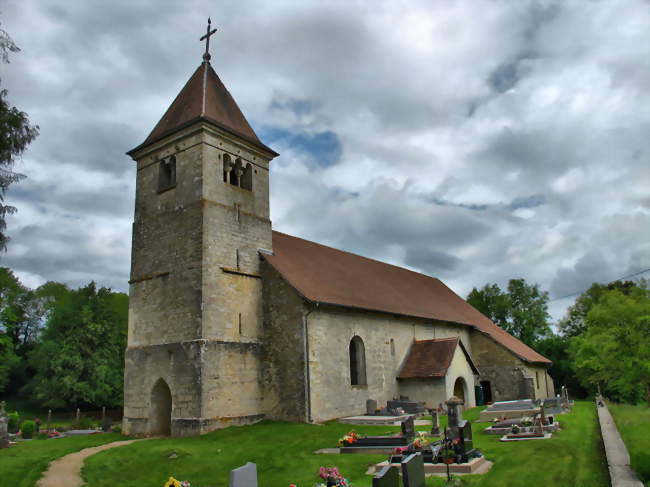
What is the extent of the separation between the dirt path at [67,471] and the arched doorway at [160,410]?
270 centimetres

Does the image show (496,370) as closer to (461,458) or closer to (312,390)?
(312,390)

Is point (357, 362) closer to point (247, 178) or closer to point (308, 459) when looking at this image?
point (247, 178)

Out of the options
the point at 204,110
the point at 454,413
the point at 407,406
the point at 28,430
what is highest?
the point at 204,110

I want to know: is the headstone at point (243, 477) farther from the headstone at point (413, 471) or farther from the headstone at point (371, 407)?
the headstone at point (371, 407)

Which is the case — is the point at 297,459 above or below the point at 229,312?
below

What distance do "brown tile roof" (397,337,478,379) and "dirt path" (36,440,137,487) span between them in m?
14.5

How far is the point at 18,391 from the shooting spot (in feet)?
175

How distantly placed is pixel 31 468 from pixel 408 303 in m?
20.8

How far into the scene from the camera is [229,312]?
23.1 m

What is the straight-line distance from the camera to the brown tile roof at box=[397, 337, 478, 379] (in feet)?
90.0

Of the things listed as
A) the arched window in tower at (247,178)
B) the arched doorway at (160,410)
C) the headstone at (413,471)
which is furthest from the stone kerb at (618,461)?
the arched window in tower at (247,178)

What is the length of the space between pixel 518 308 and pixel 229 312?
40737 mm

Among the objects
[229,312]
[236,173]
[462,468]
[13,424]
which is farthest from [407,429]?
[13,424]

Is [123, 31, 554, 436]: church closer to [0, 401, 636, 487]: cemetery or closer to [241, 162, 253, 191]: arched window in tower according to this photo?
[241, 162, 253, 191]: arched window in tower
